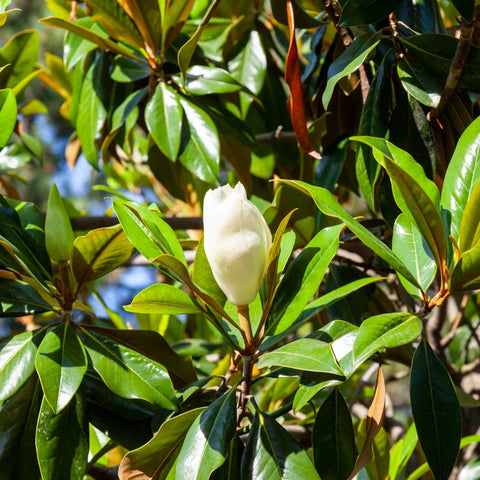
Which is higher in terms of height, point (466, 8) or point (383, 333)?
point (466, 8)

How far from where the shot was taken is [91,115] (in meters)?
1.54

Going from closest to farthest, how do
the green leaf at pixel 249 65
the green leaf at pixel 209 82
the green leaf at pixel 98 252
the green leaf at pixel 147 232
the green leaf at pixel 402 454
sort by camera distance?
the green leaf at pixel 147 232 → the green leaf at pixel 98 252 → the green leaf at pixel 402 454 → the green leaf at pixel 209 82 → the green leaf at pixel 249 65

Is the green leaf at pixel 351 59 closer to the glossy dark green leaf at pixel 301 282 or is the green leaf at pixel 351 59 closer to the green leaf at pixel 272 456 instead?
the glossy dark green leaf at pixel 301 282

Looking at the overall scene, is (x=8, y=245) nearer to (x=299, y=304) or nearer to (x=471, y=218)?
(x=299, y=304)

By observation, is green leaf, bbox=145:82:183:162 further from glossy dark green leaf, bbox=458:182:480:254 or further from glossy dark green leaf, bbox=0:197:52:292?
glossy dark green leaf, bbox=458:182:480:254

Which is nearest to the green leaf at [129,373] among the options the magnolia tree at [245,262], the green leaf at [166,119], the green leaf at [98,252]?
the magnolia tree at [245,262]

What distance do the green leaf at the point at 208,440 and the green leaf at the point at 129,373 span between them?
0.07 m

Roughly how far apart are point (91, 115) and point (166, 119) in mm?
291

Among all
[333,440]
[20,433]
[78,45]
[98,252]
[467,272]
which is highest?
[78,45]

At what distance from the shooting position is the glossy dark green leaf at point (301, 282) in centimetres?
88

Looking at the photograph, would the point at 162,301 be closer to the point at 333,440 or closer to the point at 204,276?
the point at 204,276

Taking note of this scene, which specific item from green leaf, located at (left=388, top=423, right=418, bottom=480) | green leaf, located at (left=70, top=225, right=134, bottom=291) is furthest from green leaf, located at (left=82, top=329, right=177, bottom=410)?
green leaf, located at (left=388, top=423, right=418, bottom=480)

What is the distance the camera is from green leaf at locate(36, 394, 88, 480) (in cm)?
94

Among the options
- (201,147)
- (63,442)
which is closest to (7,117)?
(201,147)
